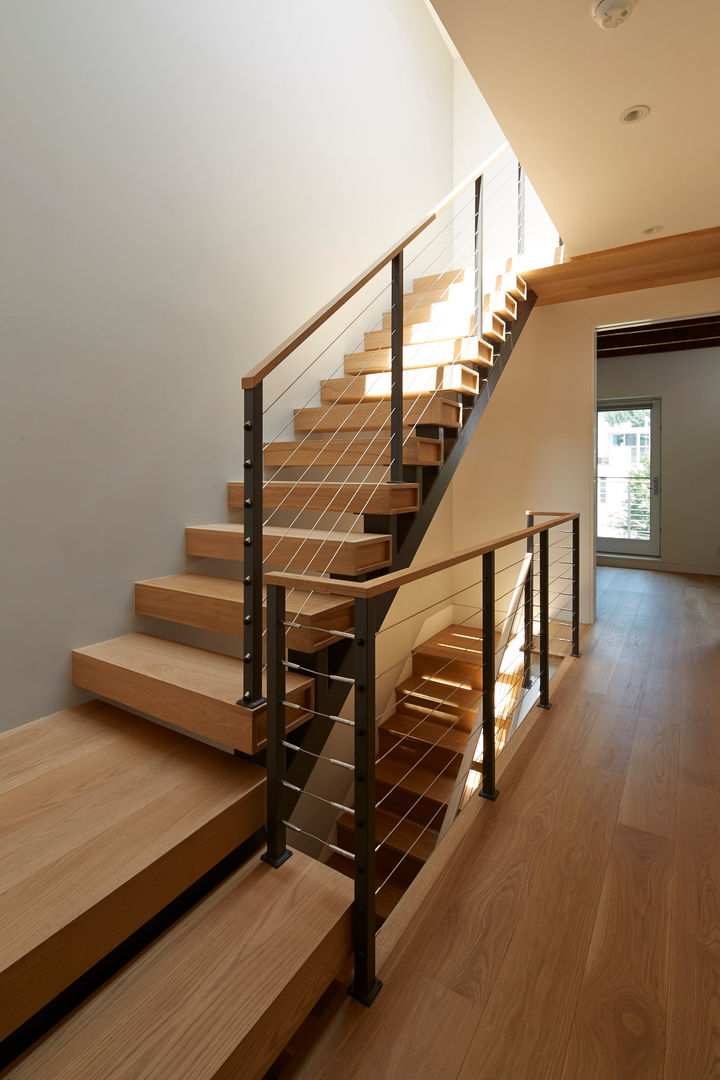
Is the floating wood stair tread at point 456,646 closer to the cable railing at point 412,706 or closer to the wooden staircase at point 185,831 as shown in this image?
the cable railing at point 412,706

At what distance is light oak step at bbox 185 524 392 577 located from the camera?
1.82m

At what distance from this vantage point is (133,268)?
7.13ft

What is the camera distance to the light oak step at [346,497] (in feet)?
6.46

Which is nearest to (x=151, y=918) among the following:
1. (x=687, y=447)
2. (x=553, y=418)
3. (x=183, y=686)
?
(x=183, y=686)

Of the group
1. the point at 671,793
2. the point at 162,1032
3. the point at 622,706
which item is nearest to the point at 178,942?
the point at 162,1032

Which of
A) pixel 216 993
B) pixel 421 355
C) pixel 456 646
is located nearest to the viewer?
pixel 216 993

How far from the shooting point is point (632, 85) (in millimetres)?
1862

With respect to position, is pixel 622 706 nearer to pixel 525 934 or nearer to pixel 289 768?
pixel 525 934

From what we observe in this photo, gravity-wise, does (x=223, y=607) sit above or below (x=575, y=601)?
above

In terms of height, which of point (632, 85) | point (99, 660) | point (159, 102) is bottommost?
point (99, 660)

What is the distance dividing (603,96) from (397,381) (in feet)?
3.91

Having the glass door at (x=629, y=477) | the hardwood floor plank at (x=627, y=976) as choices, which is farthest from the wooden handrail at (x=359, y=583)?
the glass door at (x=629, y=477)

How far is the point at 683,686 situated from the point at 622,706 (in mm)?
498

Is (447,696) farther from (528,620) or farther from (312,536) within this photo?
(312,536)
